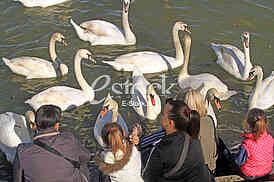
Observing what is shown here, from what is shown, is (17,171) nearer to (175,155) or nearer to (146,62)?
(175,155)

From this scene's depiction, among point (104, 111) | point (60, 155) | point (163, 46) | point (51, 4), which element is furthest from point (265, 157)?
point (51, 4)

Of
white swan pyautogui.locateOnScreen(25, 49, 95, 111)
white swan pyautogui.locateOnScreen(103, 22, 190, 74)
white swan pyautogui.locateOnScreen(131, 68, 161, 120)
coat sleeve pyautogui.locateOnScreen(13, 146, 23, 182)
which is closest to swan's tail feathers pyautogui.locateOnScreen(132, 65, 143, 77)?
white swan pyautogui.locateOnScreen(103, 22, 190, 74)

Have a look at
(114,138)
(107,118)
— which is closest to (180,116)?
(114,138)

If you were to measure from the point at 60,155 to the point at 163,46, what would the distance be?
7403 mm

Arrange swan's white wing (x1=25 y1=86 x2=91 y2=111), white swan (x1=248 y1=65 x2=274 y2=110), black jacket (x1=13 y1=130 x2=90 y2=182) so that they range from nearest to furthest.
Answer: black jacket (x1=13 y1=130 x2=90 y2=182) < swan's white wing (x1=25 y1=86 x2=91 y2=111) < white swan (x1=248 y1=65 x2=274 y2=110)

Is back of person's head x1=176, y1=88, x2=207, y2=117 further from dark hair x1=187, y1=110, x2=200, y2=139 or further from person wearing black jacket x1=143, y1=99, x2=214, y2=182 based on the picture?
person wearing black jacket x1=143, y1=99, x2=214, y2=182

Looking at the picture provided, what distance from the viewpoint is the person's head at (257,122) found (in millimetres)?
6062

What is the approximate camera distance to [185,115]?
519 cm

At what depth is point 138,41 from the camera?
12.6 metres

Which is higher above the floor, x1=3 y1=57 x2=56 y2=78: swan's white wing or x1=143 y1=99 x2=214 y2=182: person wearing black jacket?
x1=143 y1=99 x2=214 y2=182: person wearing black jacket

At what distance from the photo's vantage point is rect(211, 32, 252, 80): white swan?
10734mm

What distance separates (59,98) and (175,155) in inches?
200

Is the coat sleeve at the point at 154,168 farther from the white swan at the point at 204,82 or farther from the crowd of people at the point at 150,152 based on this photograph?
the white swan at the point at 204,82

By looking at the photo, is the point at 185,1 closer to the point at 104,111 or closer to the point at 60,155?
the point at 104,111
